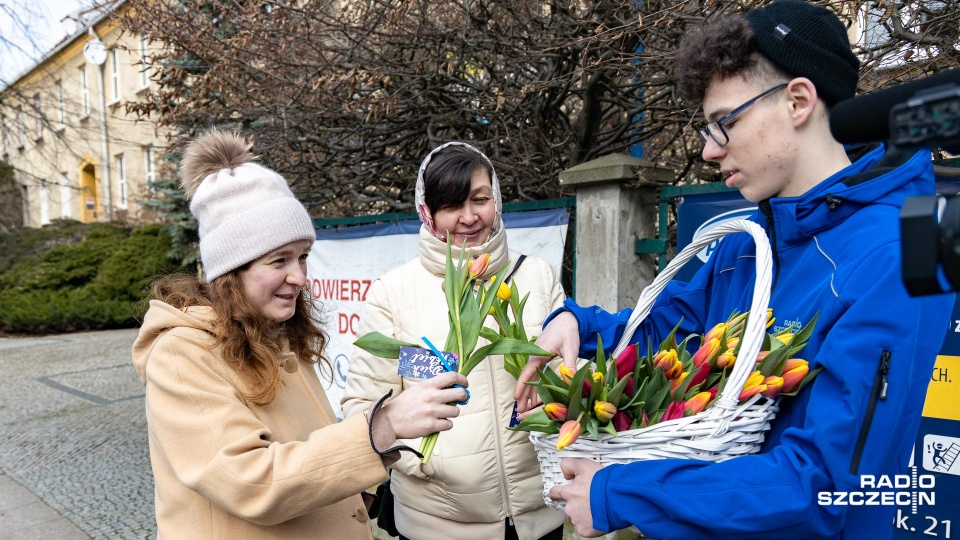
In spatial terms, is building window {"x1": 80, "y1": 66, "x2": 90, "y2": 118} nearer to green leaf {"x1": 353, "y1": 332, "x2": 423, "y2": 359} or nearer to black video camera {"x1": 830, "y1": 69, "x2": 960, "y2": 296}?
green leaf {"x1": 353, "y1": 332, "x2": 423, "y2": 359}

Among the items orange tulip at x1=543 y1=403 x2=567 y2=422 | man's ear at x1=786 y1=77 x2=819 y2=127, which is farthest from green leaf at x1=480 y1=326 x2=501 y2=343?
man's ear at x1=786 y1=77 x2=819 y2=127

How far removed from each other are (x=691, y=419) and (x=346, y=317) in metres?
4.09

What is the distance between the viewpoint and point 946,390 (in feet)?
7.30

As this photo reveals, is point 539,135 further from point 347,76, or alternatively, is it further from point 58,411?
point 58,411

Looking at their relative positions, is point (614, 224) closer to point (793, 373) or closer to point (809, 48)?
point (809, 48)

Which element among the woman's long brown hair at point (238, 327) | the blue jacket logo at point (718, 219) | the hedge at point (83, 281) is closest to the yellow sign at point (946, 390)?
the blue jacket logo at point (718, 219)

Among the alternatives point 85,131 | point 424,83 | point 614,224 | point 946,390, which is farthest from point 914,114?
point 85,131

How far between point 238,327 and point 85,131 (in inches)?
867

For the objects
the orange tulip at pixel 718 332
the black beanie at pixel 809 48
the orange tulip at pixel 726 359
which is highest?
the black beanie at pixel 809 48

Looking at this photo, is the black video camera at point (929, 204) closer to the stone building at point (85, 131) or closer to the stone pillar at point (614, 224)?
the stone pillar at point (614, 224)

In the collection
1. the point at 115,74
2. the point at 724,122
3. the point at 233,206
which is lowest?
the point at 233,206

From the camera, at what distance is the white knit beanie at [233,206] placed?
1637mm

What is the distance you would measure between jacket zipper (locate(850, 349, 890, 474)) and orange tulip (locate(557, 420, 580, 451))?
48 centimetres

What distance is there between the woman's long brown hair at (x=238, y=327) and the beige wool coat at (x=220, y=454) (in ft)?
0.10
